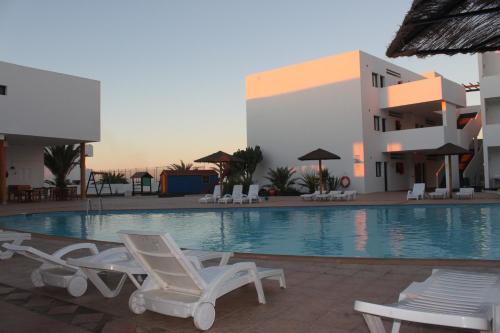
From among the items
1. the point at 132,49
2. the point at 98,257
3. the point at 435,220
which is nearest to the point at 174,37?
the point at 132,49

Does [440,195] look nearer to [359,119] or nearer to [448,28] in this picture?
[359,119]

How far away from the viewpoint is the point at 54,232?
1202 centimetres

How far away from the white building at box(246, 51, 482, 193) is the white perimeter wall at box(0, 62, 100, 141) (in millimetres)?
10100

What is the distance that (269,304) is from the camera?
3.94 m

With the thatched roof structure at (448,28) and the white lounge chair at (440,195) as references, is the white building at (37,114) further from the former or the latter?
the thatched roof structure at (448,28)

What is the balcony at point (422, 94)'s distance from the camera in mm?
22906

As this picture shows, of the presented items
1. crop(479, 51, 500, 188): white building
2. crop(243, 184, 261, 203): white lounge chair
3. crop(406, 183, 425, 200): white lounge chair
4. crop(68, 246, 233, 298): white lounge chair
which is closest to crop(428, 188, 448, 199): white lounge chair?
crop(406, 183, 425, 200): white lounge chair

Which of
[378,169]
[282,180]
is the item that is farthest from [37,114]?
[378,169]

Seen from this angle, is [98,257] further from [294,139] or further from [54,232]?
[294,139]

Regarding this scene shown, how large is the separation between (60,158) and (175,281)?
24618 millimetres

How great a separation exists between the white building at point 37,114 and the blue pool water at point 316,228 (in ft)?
20.6

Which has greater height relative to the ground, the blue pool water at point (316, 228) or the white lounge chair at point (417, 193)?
the white lounge chair at point (417, 193)

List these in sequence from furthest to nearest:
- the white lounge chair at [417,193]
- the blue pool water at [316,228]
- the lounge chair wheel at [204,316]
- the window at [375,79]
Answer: the window at [375,79] < the white lounge chair at [417,193] < the blue pool water at [316,228] < the lounge chair wheel at [204,316]

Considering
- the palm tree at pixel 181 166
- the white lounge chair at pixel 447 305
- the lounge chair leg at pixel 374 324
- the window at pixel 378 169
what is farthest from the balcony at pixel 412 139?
the lounge chair leg at pixel 374 324
